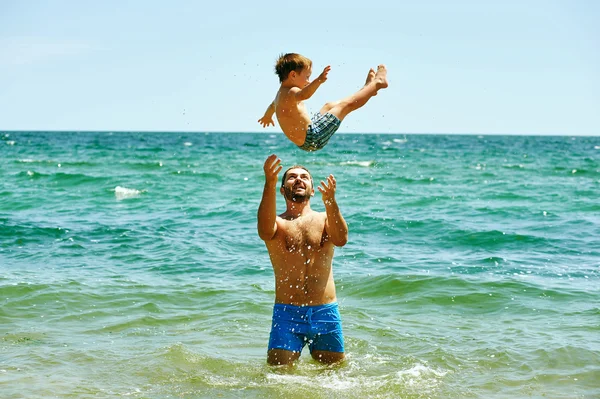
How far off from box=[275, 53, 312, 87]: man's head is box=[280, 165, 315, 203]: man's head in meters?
0.76

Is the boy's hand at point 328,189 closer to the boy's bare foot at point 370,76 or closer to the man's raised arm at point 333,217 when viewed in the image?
the man's raised arm at point 333,217

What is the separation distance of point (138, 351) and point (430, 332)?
288 cm

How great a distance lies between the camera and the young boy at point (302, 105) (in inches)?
212

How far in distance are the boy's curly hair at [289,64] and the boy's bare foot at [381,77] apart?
58 cm

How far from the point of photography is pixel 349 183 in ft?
77.5

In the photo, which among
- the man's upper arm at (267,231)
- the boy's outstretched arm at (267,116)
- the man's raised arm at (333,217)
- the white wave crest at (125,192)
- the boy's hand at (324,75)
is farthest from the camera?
the white wave crest at (125,192)

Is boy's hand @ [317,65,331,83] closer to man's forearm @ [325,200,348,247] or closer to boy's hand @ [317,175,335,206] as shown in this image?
boy's hand @ [317,175,335,206]

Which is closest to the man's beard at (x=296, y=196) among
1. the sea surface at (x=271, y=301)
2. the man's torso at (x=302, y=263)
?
the man's torso at (x=302, y=263)

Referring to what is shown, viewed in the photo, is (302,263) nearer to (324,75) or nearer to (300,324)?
(300,324)

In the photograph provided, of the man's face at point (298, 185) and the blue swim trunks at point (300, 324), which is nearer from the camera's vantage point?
the blue swim trunks at point (300, 324)

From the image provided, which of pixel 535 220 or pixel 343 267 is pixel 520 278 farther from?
pixel 535 220

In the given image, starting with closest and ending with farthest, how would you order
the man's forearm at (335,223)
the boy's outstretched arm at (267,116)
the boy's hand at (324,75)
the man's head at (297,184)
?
the boy's hand at (324,75) < the man's forearm at (335,223) < the man's head at (297,184) < the boy's outstretched arm at (267,116)

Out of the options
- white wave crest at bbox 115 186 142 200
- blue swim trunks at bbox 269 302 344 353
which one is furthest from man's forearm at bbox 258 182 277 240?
white wave crest at bbox 115 186 142 200

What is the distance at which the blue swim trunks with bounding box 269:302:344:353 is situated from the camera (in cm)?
565
